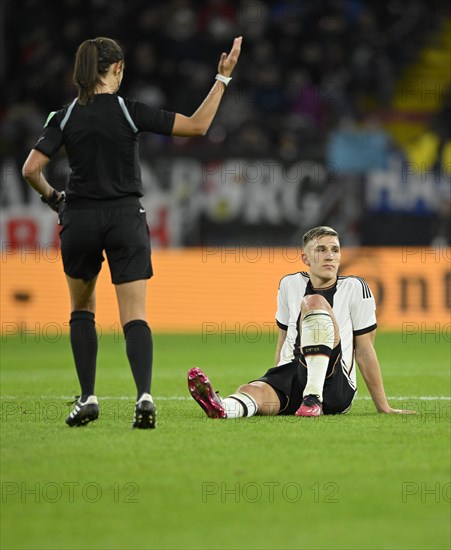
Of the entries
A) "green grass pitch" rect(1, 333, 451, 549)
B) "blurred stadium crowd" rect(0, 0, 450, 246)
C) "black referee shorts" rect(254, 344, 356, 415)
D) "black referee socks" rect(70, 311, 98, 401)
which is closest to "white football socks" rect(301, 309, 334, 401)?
"black referee shorts" rect(254, 344, 356, 415)

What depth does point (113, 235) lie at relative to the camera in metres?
6.05

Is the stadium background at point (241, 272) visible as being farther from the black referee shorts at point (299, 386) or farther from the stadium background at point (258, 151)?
the black referee shorts at point (299, 386)

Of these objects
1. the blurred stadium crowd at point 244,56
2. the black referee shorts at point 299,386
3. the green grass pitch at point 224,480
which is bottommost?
the green grass pitch at point 224,480

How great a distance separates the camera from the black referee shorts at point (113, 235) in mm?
6039

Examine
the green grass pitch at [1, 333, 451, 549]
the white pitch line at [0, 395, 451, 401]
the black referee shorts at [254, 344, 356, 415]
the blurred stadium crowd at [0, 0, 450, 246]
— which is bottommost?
the white pitch line at [0, 395, 451, 401]

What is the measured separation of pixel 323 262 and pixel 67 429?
5.55 feet

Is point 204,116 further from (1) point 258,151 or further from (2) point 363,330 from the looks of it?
(1) point 258,151

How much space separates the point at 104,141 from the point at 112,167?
138 millimetres

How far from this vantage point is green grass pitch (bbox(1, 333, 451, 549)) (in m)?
3.94

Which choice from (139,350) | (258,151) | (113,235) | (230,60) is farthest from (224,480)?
(258,151)

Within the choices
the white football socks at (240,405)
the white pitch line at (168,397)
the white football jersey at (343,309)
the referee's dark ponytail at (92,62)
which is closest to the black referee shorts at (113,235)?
the referee's dark ponytail at (92,62)

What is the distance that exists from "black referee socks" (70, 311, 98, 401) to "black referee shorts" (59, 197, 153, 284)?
1.06 feet

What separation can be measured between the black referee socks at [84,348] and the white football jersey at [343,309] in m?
1.13

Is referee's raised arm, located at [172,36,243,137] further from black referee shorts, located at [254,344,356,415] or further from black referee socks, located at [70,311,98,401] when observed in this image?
black referee shorts, located at [254,344,356,415]
